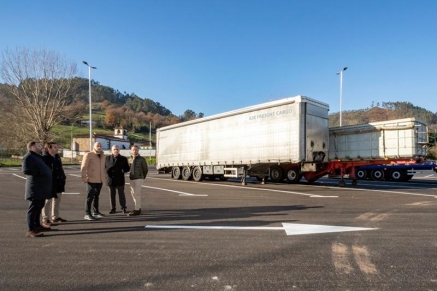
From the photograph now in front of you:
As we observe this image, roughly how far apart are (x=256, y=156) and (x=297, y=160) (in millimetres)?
2385

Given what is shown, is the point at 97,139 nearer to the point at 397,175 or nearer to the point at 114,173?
the point at 397,175

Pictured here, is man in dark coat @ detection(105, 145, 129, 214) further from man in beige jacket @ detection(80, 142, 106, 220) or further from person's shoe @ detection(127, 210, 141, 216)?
man in beige jacket @ detection(80, 142, 106, 220)

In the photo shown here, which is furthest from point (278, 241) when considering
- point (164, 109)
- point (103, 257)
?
point (164, 109)

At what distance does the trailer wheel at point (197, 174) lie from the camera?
63.2 feet

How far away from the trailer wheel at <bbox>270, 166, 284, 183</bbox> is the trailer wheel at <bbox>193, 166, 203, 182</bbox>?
13.6 ft

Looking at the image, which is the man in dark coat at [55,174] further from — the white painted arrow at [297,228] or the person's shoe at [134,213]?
the white painted arrow at [297,228]

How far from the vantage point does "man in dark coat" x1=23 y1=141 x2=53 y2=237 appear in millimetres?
5902

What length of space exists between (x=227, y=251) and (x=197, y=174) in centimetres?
1451

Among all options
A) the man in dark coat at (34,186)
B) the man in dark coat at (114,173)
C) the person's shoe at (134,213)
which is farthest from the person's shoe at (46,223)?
the person's shoe at (134,213)

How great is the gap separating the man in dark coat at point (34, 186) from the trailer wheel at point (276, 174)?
1388 cm

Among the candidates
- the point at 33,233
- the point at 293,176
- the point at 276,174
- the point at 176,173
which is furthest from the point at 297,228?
the point at 176,173

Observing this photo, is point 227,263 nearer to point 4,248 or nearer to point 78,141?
point 4,248

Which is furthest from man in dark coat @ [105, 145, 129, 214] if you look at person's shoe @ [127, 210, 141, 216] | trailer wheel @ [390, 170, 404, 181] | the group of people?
trailer wheel @ [390, 170, 404, 181]

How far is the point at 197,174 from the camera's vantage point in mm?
19547
